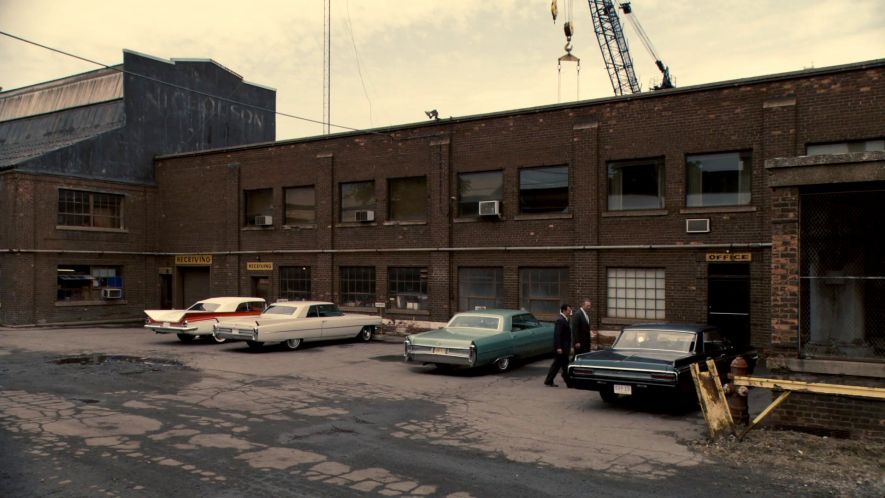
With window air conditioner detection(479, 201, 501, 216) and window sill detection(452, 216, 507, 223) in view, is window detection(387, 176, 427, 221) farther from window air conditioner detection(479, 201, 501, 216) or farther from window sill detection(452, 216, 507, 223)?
window air conditioner detection(479, 201, 501, 216)

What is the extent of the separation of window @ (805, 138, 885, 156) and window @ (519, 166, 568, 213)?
651 cm

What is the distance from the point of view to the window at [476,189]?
21.6 metres

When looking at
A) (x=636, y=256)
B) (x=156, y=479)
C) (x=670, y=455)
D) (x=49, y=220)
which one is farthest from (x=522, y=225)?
(x=49, y=220)

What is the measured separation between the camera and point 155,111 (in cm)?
3059

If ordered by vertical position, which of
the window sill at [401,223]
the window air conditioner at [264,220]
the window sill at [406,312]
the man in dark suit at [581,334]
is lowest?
the window sill at [406,312]

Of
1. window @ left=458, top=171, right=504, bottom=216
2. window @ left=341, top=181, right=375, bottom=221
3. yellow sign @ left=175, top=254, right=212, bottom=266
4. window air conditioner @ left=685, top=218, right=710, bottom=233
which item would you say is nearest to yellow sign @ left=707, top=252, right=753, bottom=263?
window air conditioner @ left=685, top=218, right=710, bottom=233

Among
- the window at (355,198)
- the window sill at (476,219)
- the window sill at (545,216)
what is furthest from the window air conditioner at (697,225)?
the window at (355,198)

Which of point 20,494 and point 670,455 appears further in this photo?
point 670,455

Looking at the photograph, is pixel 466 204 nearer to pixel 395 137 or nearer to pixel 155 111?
pixel 395 137

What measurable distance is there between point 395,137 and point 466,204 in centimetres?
365

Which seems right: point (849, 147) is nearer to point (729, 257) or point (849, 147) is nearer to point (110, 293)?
point (729, 257)

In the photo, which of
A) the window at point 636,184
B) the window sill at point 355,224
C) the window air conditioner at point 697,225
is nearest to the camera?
→ the window air conditioner at point 697,225

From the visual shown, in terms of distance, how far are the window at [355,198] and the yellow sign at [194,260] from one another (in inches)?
286

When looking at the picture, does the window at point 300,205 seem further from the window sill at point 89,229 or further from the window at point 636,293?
the window at point 636,293
